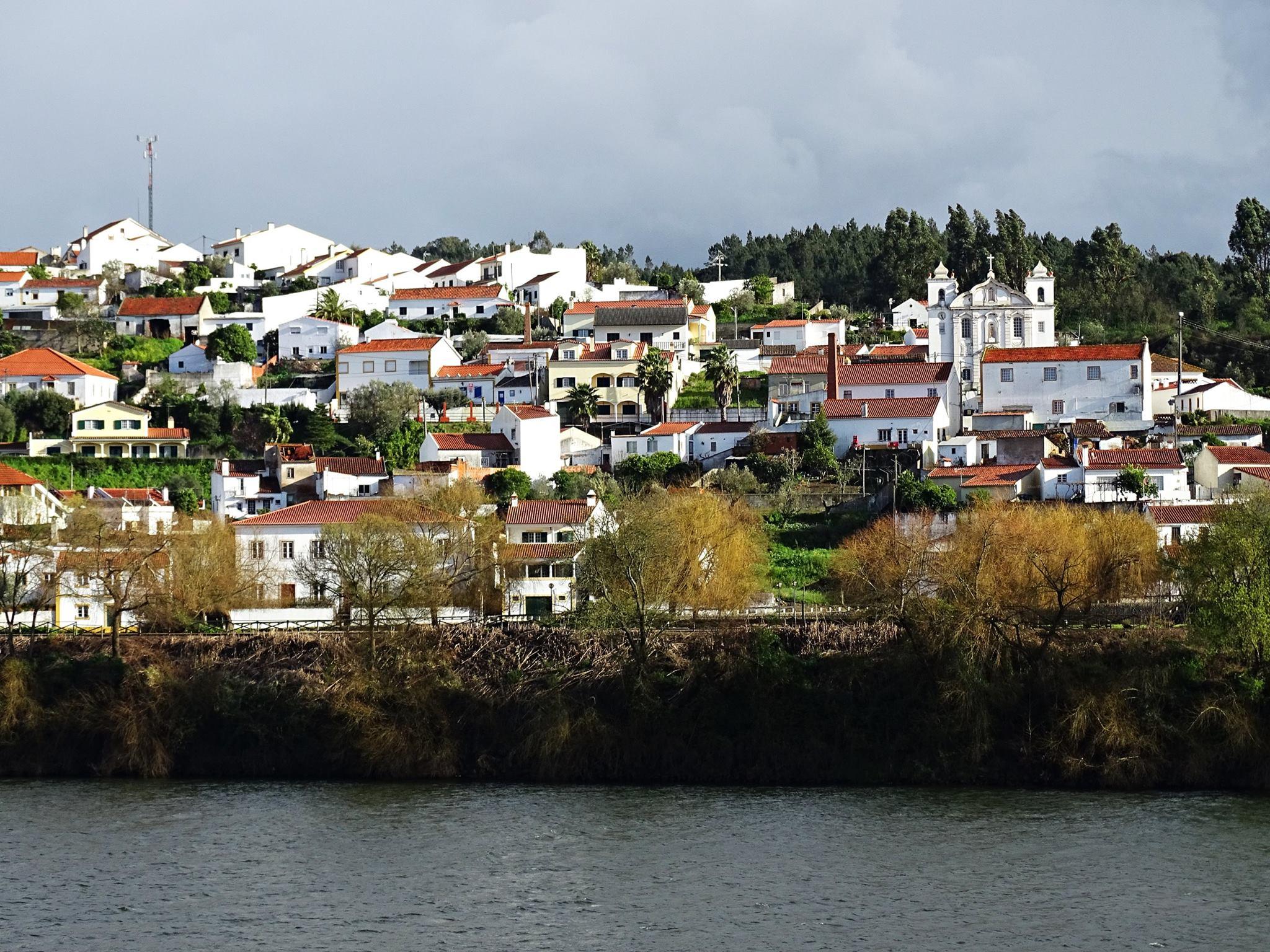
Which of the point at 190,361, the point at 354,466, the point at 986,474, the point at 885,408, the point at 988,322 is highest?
the point at 988,322

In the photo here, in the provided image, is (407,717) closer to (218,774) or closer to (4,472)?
(218,774)

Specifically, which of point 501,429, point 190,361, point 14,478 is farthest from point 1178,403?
point 14,478

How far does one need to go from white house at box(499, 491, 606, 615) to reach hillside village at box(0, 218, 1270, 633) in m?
0.09

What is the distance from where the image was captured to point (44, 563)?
150 feet

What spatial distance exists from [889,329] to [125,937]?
2521 inches

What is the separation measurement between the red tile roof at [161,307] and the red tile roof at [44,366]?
8607 mm

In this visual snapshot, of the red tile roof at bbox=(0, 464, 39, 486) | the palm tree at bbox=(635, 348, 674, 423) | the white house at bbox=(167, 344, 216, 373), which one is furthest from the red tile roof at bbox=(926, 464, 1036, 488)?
the white house at bbox=(167, 344, 216, 373)

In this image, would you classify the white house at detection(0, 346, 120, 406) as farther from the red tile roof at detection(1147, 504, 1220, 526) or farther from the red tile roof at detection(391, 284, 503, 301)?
the red tile roof at detection(1147, 504, 1220, 526)

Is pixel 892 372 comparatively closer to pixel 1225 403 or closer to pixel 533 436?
pixel 1225 403

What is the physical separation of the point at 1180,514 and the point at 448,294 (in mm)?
43403

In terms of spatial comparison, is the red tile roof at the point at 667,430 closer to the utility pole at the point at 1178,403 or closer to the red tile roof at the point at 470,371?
the red tile roof at the point at 470,371

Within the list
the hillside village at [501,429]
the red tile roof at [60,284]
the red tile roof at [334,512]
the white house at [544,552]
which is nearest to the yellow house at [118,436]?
the hillside village at [501,429]

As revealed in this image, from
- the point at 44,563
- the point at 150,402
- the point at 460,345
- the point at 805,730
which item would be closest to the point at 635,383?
the point at 460,345

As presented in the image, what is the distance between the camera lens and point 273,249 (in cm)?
9844
